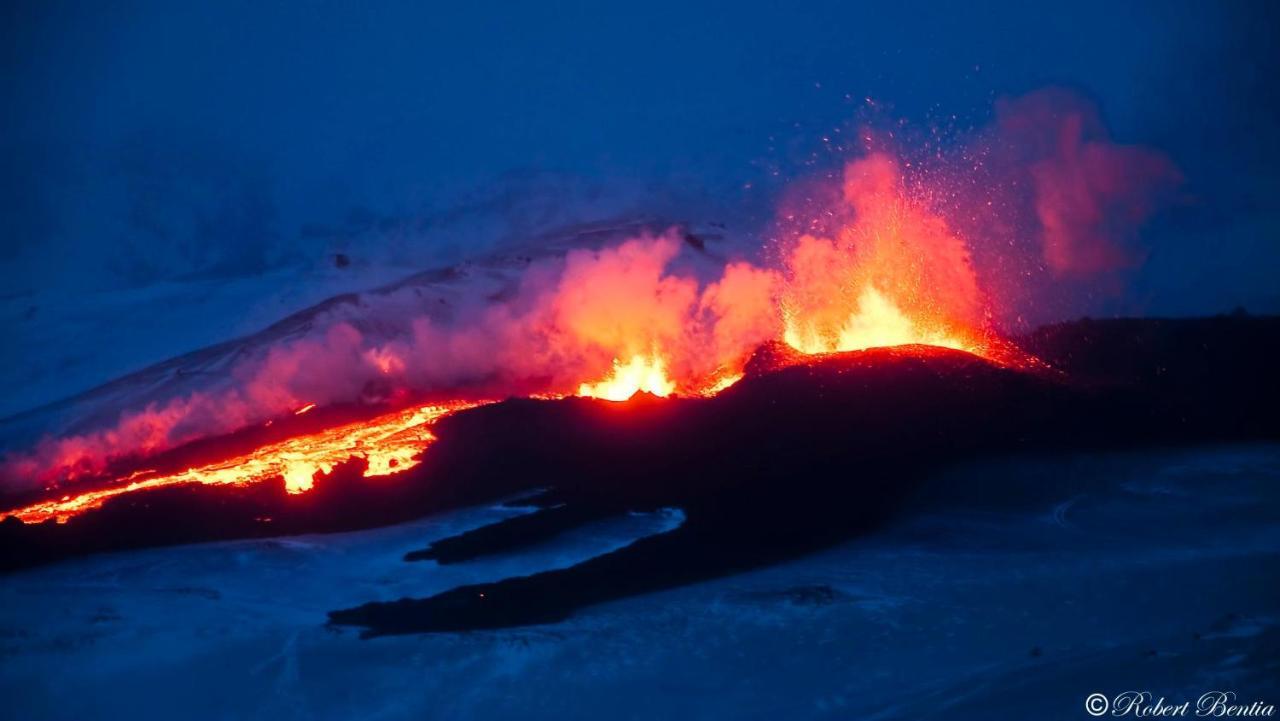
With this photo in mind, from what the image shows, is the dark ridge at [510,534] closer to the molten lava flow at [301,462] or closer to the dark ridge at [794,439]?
the dark ridge at [794,439]

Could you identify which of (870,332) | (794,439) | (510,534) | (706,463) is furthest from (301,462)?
(870,332)

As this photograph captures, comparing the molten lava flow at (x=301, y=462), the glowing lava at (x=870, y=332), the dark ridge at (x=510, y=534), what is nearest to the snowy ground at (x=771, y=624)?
the dark ridge at (x=510, y=534)

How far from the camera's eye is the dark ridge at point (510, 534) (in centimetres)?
354

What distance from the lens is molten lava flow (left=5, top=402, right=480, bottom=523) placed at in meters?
3.80

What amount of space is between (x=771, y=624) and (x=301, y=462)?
1.74 m

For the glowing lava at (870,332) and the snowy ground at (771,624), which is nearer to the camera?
the snowy ground at (771,624)

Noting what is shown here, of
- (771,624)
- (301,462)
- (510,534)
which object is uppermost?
(301,462)

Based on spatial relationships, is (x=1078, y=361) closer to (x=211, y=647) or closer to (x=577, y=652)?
(x=577, y=652)

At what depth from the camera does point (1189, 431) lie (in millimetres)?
4047

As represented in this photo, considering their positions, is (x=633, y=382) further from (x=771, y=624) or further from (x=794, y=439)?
(x=771, y=624)

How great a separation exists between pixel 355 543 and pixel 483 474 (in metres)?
0.47

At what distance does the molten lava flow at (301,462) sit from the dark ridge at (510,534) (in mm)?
374

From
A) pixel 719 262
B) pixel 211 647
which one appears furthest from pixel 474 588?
pixel 719 262

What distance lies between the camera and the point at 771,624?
3.18 m
